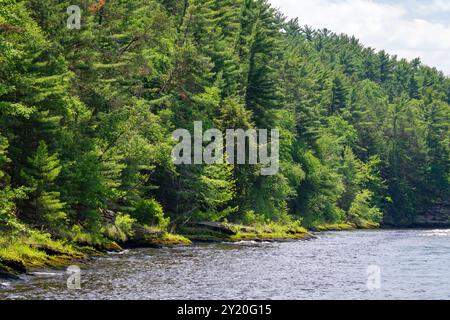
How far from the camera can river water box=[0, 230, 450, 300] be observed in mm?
26234

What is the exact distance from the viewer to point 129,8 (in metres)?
58.5

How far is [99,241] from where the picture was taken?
41.2 metres

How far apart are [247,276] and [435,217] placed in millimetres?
101029

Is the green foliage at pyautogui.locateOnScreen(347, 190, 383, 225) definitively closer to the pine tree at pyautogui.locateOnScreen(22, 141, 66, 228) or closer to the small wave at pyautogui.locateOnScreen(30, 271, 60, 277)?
the pine tree at pyautogui.locateOnScreen(22, 141, 66, 228)

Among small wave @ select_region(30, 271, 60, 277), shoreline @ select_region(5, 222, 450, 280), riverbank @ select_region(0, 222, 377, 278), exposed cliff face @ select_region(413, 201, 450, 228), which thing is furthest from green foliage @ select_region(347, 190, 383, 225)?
small wave @ select_region(30, 271, 60, 277)

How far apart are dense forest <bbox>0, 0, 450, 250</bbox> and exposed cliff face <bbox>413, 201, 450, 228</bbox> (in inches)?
554

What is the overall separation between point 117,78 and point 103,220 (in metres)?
Answer: 12.0

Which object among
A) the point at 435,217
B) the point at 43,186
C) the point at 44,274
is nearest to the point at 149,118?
the point at 43,186

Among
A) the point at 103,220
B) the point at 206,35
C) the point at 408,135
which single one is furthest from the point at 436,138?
the point at 103,220

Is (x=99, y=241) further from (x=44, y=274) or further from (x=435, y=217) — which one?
(x=435, y=217)

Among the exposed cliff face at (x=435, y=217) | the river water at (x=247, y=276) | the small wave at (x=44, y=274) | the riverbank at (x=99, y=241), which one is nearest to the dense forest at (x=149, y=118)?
the riverbank at (x=99, y=241)

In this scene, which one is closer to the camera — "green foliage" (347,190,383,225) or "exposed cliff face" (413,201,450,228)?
"green foliage" (347,190,383,225)

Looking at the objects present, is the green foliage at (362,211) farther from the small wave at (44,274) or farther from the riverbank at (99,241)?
the small wave at (44,274)
